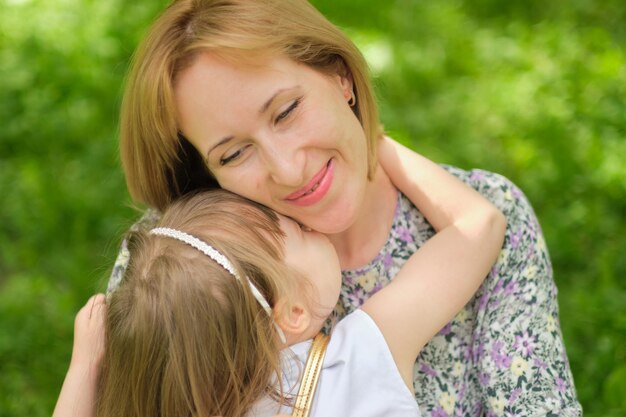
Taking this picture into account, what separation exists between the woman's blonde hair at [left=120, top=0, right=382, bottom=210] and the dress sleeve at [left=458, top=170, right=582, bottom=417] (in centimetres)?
48

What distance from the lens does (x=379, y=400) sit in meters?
2.06

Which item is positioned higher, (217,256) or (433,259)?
(217,256)

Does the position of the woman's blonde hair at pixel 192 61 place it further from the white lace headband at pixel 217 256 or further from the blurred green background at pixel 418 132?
the blurred green background at pixel 418 132

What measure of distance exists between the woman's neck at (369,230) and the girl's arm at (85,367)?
704mm

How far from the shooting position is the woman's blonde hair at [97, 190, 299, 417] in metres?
1.99

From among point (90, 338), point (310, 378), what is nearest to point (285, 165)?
point (310, 378)

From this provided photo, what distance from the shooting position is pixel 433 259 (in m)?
2.32

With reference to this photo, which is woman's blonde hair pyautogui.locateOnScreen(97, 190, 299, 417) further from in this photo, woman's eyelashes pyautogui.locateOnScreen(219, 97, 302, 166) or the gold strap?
woman's eyelashes pyautogui.locateOnScreen(219, 97, 302, 166)

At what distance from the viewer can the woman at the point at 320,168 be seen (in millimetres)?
2191

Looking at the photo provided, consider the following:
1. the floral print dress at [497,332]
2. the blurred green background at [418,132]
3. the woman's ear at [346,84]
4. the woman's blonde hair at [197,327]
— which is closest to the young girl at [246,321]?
the woman's blonde hair at [197,327]

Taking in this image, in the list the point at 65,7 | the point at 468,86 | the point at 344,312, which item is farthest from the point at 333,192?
the point at 65,7

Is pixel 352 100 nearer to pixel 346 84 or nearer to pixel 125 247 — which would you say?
pixel 346 84

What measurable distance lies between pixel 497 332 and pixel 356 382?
1.79ft

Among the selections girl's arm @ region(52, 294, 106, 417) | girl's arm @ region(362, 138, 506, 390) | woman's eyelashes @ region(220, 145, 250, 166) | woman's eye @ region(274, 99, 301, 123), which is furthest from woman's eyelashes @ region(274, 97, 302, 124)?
girl's arm @ region(52, 294, 106, 417)
